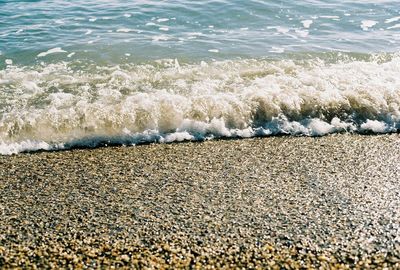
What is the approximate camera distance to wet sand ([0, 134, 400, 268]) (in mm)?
4715

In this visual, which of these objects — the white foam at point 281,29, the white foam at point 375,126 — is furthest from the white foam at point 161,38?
the white foam at point 375,126

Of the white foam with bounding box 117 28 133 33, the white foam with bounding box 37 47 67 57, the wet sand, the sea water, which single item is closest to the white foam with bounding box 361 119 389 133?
the sea water

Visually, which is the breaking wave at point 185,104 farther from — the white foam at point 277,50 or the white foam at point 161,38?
the white foam at point 161,38

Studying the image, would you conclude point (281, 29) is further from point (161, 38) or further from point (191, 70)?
point (191, 70)

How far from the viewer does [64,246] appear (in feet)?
15.9

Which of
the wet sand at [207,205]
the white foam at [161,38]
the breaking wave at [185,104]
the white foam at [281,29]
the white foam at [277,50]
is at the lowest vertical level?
the wet sand at [207,205]

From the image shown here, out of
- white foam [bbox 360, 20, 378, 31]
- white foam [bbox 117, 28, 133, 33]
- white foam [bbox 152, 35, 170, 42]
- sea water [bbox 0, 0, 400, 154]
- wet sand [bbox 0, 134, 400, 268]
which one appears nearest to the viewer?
wet sand [bbox 0, 134, 400, 268]

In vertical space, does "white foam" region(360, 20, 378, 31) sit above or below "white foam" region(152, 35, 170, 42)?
above

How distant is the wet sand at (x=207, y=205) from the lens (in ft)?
15.5

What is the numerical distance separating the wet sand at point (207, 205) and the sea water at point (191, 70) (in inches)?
26.6

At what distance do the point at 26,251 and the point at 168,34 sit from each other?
916cm

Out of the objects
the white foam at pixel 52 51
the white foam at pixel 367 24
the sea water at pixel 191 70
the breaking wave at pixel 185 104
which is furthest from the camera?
the white foam at pixel 367 24

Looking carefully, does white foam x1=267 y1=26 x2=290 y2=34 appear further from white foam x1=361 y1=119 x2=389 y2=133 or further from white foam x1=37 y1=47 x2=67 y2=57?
white foam x1=37 y1=47 x2=67 y2=57

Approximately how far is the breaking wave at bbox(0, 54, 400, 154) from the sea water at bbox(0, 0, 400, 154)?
0.02 meters
